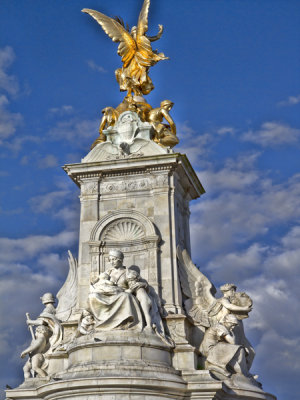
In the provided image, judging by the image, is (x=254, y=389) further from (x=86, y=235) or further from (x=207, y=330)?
(x=86, y=235)

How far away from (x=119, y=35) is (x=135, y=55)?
879 millimetres

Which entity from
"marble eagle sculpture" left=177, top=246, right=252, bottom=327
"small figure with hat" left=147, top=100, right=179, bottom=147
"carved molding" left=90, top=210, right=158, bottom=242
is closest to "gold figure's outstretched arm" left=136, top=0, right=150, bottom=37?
"small figure with hat" left=147, top=100, right=179, bottom=147

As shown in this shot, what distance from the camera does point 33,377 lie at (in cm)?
1622

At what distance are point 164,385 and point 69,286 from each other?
4.78 metres

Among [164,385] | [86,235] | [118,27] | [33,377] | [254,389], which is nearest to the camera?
[164,385]

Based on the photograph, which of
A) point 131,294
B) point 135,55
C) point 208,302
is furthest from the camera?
point 135,55

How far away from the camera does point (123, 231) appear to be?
17156 millimetres

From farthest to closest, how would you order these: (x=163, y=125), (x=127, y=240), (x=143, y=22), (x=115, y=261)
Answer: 1. (x=143, y=22)
2. (x=163, y=125)
3. (x=127, y=240)
4. (x=115, y=261)

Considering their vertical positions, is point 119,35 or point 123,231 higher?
point 119,35

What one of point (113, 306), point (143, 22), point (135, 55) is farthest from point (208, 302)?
point (143, 22)

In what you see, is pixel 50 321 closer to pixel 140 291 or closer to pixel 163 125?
pixel 140 291

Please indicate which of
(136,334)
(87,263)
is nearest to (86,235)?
(87,263)

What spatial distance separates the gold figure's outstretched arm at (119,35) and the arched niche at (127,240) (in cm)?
552

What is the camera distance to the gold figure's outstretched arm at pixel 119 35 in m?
19.9
